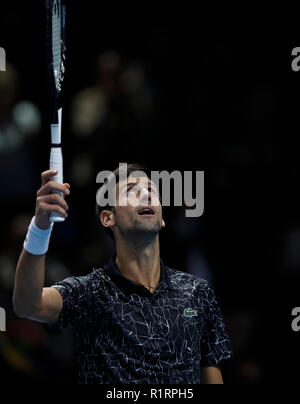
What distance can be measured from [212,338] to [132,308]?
487 mm

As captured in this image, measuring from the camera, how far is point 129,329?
278 cm

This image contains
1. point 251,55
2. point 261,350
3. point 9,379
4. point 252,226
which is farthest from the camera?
point 251,55

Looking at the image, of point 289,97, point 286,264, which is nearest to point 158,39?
point 289,97

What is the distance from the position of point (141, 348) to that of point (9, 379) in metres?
1.48

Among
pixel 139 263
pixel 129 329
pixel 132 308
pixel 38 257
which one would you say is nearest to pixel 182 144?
pixel 139 263

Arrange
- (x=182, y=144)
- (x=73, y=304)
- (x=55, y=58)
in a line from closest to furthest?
(x=55, y=58) → (x=73, y=304) → (x=182, y=144)

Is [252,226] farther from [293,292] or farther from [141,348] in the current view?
[141,348]

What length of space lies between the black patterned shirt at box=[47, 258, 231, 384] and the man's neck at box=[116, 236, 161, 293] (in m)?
0.05

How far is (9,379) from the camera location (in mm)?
3908

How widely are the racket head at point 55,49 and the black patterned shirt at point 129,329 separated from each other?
2.63 ft

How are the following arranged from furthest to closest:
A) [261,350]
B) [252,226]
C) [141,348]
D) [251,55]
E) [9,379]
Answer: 1. [251,55]
2. [252,226]
3. [261,350]
4. [9,379]
5. [141,348]

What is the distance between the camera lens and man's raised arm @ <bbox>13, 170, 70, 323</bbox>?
7.59ft

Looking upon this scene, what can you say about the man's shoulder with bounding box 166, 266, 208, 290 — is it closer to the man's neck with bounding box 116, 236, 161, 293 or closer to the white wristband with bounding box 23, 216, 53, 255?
the man's neck with bounding box 116, 236, 161, 293

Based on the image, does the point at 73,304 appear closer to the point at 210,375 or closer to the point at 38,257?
the point at 38,257
